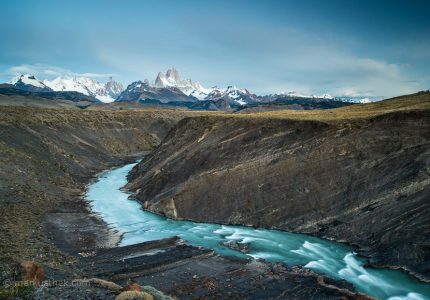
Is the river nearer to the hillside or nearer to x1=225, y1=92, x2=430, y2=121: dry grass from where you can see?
the hillside

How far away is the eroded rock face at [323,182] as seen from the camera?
37.5 m

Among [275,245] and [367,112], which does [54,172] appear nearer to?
[275,245]

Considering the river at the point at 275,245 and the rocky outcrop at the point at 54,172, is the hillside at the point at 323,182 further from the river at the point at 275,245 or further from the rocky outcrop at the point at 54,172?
the rocky outcrop at the point at 54,172

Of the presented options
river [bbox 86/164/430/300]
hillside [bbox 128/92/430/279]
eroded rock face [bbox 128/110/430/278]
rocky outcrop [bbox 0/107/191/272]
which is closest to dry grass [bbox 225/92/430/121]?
hillside [bbox 128/92/430/279]

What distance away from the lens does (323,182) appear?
45562 millimetres

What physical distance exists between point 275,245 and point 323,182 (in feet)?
34.8

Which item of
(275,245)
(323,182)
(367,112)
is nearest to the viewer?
(275,245)

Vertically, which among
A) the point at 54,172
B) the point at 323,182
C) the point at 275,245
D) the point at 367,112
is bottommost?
the point at 275,245


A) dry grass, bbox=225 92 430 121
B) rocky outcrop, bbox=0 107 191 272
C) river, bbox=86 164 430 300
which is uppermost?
dry grass, bbox=225 92 430 121

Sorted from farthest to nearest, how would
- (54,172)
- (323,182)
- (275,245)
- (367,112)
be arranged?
1. (54,172)
2. (367,112)
3. (323,182)
4. (275,245)

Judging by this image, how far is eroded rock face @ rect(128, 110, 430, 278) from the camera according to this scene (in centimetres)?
3750

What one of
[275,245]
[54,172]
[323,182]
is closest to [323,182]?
[323,182]

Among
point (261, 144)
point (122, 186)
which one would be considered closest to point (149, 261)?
point (261, 144)

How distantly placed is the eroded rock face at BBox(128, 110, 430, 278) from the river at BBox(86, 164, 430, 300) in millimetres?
1544
